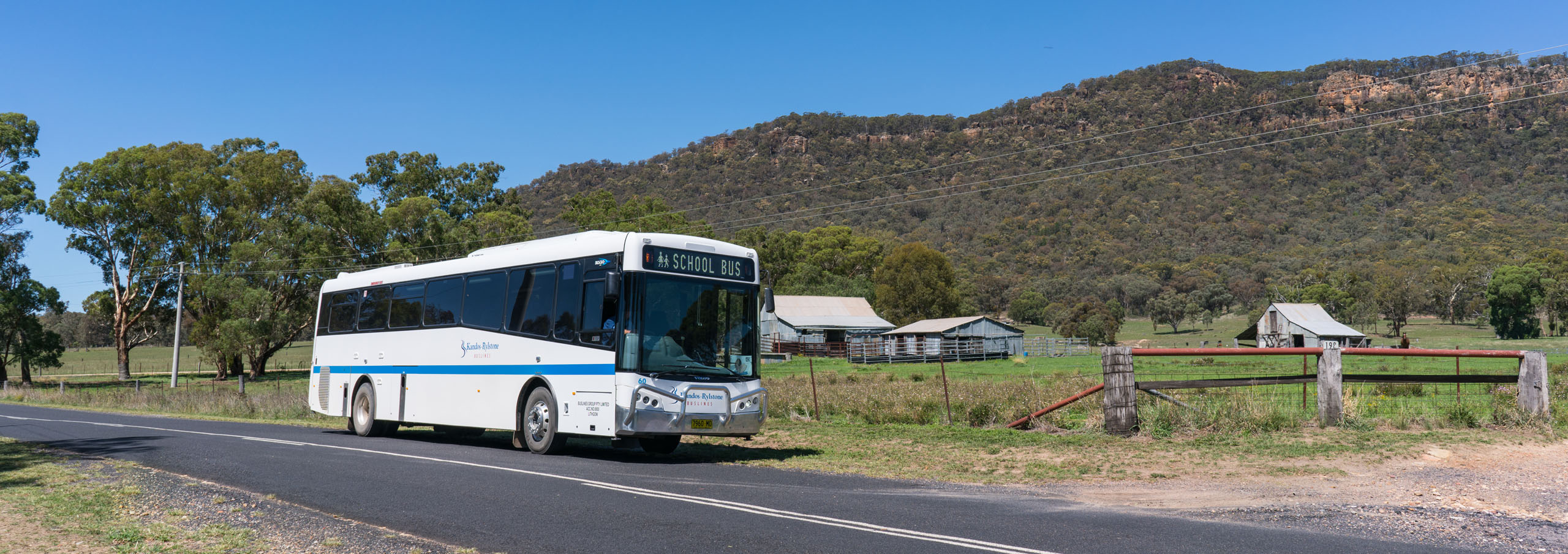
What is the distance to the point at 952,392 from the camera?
80.4 ft

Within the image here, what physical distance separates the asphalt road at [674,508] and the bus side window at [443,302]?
9.04 ft

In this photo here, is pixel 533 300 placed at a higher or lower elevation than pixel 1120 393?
higher

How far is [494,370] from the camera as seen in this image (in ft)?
52.5

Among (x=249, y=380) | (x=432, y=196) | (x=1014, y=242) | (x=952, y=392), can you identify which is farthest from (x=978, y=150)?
(x=952, y=392)

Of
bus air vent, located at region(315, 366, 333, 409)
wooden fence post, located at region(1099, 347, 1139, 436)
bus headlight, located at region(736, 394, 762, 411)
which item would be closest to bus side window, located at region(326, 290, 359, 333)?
bus air vent, located at region(315, 366, 333, 409)

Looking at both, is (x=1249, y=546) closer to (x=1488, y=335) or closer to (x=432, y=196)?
(x=432, y=196)

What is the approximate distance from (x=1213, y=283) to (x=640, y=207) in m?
68.9

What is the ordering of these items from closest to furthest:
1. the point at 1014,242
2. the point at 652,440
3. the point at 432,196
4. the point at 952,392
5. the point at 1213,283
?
the point at 652,440, the point at 952,392, the point at 432,196, the point at 1213,283, the point at 1014,242

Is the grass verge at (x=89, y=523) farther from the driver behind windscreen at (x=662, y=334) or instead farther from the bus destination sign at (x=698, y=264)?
the bus destination sign at (x=698, y=264)

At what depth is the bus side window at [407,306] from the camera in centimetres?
1852

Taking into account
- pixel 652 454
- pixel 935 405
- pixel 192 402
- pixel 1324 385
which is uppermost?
pixel 1324 385

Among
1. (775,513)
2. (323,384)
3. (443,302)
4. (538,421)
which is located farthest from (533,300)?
(323,384)

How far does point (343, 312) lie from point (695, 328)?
35.1ft

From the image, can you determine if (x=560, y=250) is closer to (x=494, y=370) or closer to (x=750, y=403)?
(x=494, y=370)
